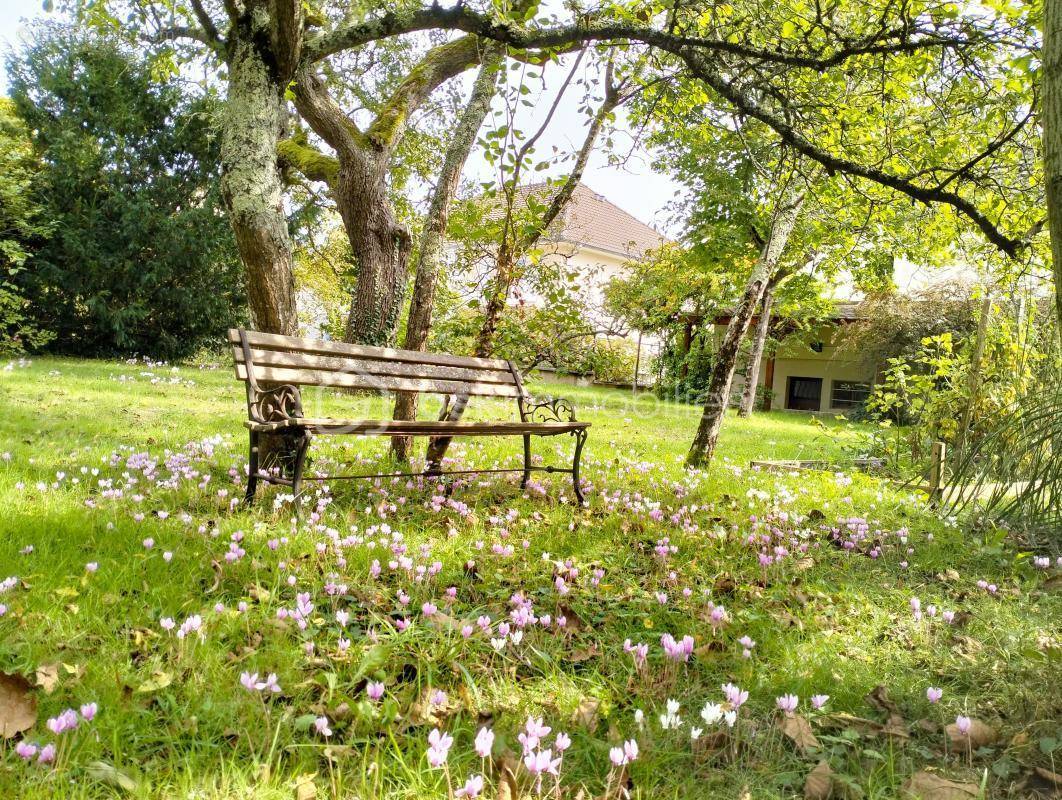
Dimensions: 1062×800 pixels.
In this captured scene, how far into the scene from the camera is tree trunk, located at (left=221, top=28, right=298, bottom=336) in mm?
4449

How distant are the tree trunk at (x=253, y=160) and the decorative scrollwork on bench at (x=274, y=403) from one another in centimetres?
105

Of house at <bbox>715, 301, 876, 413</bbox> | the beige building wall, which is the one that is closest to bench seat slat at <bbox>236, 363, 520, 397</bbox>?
house at <bbox>715, 301, 876, 413</bbox>

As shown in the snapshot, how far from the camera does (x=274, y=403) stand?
403 cm

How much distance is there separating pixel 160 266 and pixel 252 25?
10035 millimetres

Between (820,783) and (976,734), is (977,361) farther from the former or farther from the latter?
(820,783)

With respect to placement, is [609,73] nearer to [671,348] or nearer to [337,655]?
[337,655]

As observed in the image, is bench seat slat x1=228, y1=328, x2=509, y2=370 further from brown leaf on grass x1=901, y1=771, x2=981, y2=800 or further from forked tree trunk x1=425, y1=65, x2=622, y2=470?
brown leaf on grass x1=901, y1=771, x2=981, y2=800

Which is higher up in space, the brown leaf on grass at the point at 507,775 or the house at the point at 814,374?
the house at the point at 814,374

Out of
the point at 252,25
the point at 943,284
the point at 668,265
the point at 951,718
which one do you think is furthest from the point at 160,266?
the point at 943,284

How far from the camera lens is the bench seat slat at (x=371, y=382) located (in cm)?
400

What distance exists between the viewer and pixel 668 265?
54.2 ft

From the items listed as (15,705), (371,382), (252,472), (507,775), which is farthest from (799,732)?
(371,382)

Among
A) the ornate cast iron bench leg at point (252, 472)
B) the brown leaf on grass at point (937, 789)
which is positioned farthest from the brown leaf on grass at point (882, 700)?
the ornate cast iron bench leg at point (252, 472)

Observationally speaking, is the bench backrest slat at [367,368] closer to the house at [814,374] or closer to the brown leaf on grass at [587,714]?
the brown leaf on grass at [587,714]
